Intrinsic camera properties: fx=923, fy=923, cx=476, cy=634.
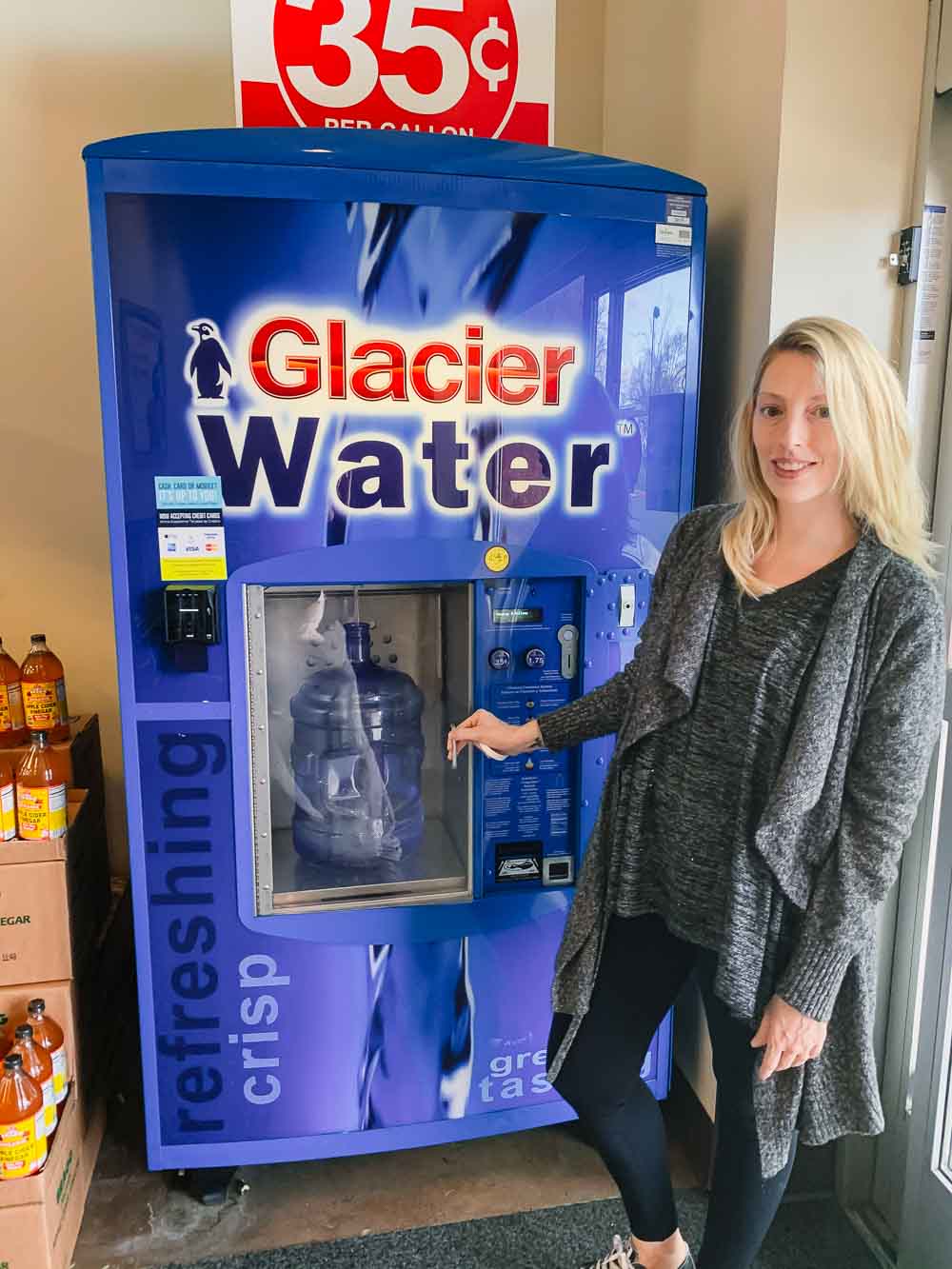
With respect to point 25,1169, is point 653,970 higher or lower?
higher

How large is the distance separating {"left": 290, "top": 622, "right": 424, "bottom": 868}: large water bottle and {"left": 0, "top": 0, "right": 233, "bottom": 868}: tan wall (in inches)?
31.9

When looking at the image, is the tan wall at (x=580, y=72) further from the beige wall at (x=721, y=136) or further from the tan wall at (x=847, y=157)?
the tan wall at (x=847, y=157)

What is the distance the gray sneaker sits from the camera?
1.48 metres

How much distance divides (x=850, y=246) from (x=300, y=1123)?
1.82 m

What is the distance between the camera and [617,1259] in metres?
1.50

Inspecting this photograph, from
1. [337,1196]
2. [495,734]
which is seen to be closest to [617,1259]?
[337,1196]

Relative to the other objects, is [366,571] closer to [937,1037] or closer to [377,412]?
[377,412]

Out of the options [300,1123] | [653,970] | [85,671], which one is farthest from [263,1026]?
[85,671]

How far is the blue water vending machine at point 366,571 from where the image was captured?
1.42 m

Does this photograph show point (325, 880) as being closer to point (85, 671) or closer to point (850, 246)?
point (85, 671)

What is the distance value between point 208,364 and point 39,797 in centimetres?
82

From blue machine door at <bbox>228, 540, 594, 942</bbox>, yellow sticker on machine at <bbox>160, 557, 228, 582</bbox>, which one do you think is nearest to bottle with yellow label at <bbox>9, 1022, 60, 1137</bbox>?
blue machine door at <bbox>228, 540, 594, 942</bbox>

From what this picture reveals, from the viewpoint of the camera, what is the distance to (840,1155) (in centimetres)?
177

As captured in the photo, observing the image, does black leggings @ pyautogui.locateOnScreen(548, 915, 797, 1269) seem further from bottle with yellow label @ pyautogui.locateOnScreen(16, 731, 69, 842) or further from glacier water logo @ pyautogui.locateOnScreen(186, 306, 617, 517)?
bottle with yellow label @ pyautogui.locateOnScreen(16, 731, 69, 842)
